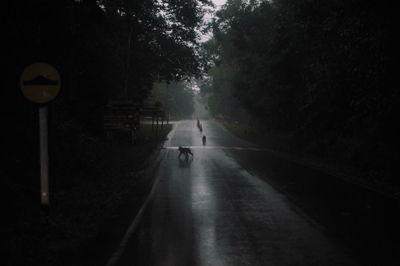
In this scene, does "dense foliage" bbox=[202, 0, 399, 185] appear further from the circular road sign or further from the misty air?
the circular road sign

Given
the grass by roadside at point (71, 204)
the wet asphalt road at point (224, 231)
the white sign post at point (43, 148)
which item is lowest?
the wet asphalt road at point (224, 231)

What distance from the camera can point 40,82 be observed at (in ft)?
23.2

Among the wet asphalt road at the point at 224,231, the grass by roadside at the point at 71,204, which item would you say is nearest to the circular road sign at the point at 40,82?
the grass by roadside at the point at 71,204

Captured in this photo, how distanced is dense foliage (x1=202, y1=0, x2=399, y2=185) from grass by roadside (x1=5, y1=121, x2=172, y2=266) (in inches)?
333

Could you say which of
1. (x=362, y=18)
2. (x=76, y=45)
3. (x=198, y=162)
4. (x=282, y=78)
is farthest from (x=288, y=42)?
(x=76, y=45)

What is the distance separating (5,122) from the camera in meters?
9.11

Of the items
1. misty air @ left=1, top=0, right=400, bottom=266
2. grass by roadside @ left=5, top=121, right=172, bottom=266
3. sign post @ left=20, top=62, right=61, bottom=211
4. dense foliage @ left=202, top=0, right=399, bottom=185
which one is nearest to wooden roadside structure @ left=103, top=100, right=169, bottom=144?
misty air @ left=1, top=0, right=400, bottom=266

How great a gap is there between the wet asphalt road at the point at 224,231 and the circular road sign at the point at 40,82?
9.63ft

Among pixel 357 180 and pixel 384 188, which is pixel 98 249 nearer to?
pixel 384 188

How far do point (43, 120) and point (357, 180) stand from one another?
1219 centimetres

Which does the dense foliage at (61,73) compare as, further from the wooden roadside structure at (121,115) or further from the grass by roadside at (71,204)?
the wooden roadside structure at (121,115)

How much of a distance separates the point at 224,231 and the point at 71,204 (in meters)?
4.28

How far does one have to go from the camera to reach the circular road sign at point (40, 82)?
7016mm

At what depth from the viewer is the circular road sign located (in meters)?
7.02
